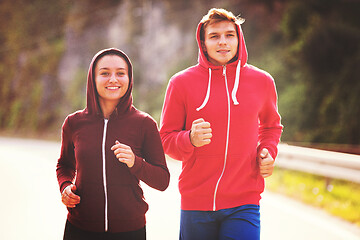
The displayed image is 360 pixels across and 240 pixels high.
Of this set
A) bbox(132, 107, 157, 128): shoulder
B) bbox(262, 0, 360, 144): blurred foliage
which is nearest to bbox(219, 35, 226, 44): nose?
bbox(132, 107, 157, 128): shoulder

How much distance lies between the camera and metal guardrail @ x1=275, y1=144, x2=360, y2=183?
26.9 ft

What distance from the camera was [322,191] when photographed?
9.80 meters

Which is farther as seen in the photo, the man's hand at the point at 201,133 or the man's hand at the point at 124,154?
the man's hand at the point at 201,133

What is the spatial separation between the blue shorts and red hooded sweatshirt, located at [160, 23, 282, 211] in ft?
0.15

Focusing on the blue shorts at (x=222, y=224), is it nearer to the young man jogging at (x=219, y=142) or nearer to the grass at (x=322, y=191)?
the young man jogging at (x=219, y=142)

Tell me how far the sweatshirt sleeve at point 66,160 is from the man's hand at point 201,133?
80 cm

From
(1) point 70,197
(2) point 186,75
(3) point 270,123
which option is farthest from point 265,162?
(1) point 70,197

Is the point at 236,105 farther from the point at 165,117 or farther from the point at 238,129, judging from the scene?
the point at 165,117

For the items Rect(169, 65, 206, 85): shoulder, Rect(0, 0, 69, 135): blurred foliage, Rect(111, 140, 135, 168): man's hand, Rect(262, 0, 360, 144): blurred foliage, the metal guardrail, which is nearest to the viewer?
Rect(111, 140, 135, 168): man's hand

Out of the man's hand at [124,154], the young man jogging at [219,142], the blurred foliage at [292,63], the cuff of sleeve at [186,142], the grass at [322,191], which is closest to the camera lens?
the man's hand at [124,154]

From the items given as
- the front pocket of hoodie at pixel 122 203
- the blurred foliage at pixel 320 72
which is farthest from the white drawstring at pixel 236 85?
the blurred foliage at pixel 320 72

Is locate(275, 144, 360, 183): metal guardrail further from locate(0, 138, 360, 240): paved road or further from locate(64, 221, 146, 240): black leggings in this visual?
locate(64, 221, 146, 240): black leggings

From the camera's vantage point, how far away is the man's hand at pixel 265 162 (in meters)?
3.90

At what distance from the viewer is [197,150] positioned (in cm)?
390
